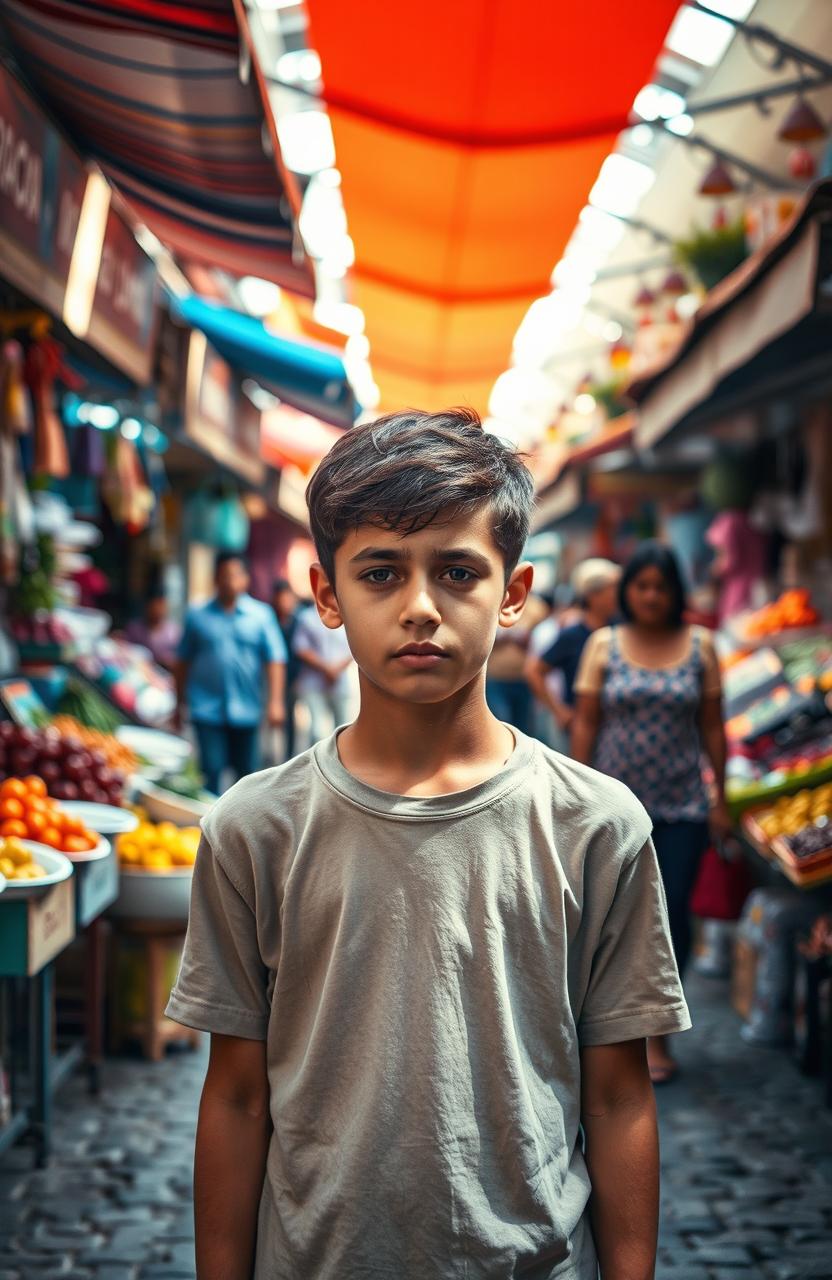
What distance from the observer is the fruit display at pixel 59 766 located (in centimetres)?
524

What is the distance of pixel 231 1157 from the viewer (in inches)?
64.7

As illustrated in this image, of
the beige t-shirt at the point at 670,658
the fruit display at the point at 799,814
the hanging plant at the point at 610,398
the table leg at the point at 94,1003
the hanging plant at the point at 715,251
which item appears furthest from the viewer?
the hanging plant at the point at 610,398

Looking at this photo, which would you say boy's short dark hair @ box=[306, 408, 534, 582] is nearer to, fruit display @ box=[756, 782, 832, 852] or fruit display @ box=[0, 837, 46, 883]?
fruit display @ box=[0, 837, 46, 883]

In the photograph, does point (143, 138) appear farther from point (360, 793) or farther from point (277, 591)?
point (277, 591)

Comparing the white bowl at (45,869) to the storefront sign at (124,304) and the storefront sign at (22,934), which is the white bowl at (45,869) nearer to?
the storefront sign at (22,934)

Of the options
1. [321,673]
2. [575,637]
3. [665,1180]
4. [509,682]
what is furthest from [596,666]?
[321,673]

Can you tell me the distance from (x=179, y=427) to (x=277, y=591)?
2.95 meters

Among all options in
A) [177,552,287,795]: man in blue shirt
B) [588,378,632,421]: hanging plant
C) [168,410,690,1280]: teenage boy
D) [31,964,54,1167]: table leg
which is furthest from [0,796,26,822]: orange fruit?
[588,378,632,421]: hanging plant

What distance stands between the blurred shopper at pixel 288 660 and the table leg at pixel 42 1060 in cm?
640

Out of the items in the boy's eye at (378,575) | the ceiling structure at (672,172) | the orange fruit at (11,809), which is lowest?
the orange fruit at (11,809)

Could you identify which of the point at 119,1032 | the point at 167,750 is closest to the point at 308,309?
the point at 167,750

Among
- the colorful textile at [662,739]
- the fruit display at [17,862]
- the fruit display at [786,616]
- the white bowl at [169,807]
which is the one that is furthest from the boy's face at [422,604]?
the fruit display at [786,616]

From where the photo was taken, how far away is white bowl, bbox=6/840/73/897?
353cm

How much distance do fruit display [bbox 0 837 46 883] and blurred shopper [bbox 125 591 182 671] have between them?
793 cm
